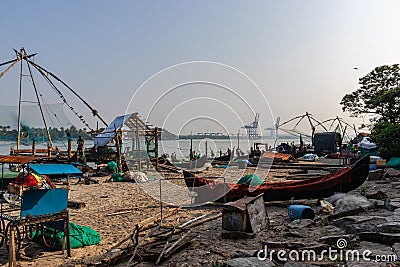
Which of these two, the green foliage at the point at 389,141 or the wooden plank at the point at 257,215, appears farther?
the green foliage at the point at 389,141

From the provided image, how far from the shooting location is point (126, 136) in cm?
2428

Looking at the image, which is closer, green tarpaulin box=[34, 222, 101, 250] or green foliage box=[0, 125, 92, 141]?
green tarpaulin box=[34, 222, 101, 250]

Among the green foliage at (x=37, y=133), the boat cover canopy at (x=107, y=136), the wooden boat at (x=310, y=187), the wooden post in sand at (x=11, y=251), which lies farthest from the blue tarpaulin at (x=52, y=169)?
the green foliage at (x=37, y=133)

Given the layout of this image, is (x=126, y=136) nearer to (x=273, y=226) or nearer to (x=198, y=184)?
(x=198, y=184)

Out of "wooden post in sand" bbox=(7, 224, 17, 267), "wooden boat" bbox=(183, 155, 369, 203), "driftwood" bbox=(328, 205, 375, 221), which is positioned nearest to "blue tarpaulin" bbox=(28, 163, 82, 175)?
"wooden post in sand" bbox=(7, 224, 17, 267)

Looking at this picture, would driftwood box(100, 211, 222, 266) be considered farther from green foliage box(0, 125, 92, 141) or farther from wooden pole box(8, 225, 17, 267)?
green foliage box(0, 125, 92, 141)

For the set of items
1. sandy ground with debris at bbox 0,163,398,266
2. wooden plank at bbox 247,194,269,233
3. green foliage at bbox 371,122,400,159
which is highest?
green foliage at bbox 371,122,400,159

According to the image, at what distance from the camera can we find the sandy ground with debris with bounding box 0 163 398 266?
5969 mm

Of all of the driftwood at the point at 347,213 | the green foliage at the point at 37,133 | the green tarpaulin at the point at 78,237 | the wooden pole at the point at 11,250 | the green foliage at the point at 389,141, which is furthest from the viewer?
the green foliage at the point at 37,133

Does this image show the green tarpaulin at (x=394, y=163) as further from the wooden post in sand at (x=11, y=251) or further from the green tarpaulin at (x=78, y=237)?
the wooden post in sand at (x=11, y=251)

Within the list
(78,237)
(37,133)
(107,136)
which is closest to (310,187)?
(78,237)

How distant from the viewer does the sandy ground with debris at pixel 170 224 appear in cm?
597

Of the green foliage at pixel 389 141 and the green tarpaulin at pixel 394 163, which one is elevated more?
the green foliage at pixel 389 141

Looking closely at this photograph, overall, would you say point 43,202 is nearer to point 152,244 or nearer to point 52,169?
point 152,244
